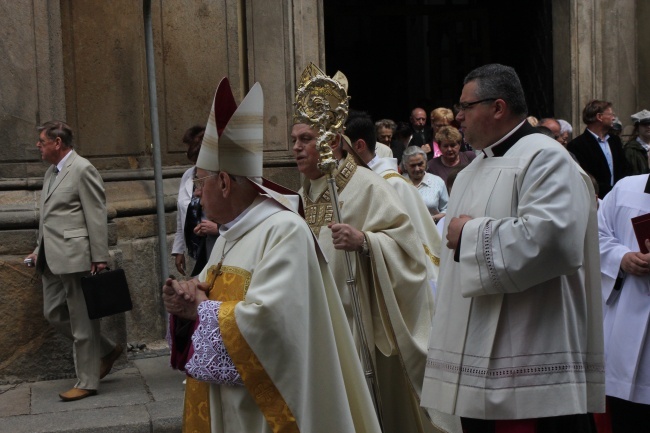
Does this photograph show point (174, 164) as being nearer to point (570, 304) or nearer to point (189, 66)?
point (189, 66)

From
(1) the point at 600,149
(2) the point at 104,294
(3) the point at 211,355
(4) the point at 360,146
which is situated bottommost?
(2) the point at 104,294

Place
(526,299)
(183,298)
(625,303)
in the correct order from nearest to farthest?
(183,298) → (526,299) → (625,303)

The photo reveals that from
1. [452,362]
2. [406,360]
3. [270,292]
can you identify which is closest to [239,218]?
[270,292]

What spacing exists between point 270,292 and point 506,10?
476 inches

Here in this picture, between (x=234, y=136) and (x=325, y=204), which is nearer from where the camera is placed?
(x=234, y=136)

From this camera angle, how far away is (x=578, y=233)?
14.0 feet

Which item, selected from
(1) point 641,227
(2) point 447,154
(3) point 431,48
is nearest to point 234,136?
(1) point 641,227

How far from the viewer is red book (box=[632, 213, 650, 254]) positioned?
520cm

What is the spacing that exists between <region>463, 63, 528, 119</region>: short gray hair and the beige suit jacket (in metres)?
3.79

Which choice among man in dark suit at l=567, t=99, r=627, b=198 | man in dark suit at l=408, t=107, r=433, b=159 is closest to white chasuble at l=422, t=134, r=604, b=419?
man in dark suit at l=567, t=99, r=627, b=198

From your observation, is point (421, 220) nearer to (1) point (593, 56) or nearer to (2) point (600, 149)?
(2) point (600, 149)

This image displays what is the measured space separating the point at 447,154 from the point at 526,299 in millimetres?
5720

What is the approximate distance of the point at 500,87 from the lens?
177 inches

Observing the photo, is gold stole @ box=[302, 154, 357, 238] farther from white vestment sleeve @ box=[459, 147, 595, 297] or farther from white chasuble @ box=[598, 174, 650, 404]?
white vestment sleeve @ box=[459, 147, 595, 297]
